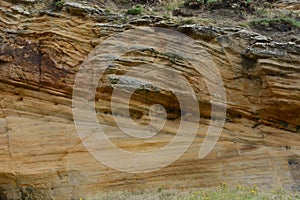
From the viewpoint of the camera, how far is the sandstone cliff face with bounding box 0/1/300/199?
1035cm

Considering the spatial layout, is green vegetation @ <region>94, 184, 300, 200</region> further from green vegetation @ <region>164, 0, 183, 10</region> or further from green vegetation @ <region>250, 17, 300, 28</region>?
green vegetation @ <region>164, 0, 183, 10</region>

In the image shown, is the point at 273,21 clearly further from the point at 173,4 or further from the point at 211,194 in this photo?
the point at 211,194

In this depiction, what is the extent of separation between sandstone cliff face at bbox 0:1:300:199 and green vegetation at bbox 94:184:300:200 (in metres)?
0.20

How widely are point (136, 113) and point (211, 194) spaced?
2.70 meters

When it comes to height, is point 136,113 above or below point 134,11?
below

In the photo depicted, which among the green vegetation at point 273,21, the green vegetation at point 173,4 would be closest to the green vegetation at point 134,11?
the green vegetation at point 173,4

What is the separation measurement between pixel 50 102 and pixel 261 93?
5307 millimetres

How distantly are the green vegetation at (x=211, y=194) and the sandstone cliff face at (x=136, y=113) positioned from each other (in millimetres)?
197

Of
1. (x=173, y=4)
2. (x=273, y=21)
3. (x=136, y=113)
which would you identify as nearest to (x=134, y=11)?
(x=173, y=4)

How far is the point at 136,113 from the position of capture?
10.7m

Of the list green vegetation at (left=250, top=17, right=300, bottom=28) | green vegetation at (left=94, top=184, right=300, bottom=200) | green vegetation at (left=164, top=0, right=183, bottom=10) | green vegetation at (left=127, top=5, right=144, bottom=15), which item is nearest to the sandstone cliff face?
green vegetation at (left=94, top=184, right=300, bottom=200)

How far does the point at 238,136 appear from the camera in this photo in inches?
421

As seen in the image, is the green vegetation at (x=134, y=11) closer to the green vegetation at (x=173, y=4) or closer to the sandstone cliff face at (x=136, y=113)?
the sandstone cliff face at (x=136, y=113)

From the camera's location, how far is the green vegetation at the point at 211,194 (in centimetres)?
940
